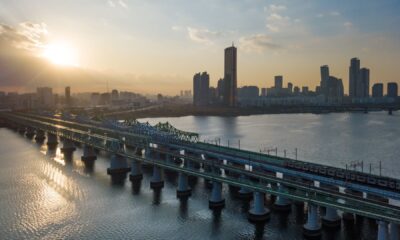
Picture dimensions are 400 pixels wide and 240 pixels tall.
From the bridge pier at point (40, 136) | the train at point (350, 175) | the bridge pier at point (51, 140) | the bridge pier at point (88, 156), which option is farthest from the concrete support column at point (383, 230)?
the bridge pier at point (40, 136)

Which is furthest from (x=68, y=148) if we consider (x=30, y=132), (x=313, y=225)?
(x=313, y=225)

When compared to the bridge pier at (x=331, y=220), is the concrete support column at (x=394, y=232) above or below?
above

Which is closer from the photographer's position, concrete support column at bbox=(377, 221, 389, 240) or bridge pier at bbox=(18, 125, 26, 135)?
concrete support column at bbox=(377, 221, 389, 240)

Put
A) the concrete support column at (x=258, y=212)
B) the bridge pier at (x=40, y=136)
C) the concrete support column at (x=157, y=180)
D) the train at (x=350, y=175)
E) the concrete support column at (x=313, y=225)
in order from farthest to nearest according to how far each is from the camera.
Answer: the bridge pier at (x=40, y=136) < the concrete support column at (x=157, y=180) < the concrete support column at (x=258, y=212) < the train at (x=350, y=175) < the concrete support column at (x=313, y=225)

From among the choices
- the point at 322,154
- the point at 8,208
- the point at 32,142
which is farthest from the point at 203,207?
the point at 32,142

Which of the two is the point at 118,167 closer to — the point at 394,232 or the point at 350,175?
the point at 350,175

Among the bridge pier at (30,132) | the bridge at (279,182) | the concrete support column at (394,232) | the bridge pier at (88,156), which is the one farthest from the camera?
the bridge pier at (30,132)

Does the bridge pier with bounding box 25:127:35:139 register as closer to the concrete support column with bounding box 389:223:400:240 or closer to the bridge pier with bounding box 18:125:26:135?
the bridge pier with bounding box 18:125:26:135

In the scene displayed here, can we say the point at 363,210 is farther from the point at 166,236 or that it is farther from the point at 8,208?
the point at 8,208

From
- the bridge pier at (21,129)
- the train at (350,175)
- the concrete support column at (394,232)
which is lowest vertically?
the bridge pier at (21,129)

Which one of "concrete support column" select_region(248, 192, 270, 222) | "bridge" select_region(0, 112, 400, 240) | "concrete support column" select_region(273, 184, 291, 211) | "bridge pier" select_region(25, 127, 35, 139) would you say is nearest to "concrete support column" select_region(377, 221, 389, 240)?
"bridge" select_region(0, 112, 400, 240)

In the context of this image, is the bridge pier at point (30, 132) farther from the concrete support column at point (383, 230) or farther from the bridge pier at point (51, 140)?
the concrete support column at point (383, 230)
